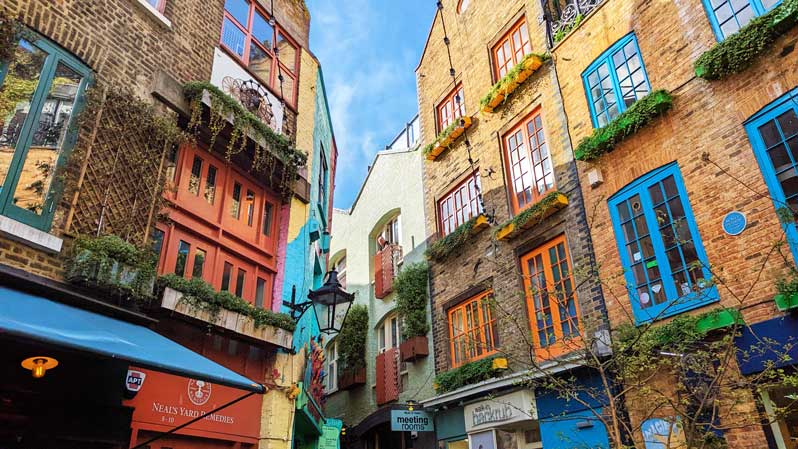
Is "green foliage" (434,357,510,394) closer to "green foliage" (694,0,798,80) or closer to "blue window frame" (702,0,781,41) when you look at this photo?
"green foliage" (694,0,798,80)

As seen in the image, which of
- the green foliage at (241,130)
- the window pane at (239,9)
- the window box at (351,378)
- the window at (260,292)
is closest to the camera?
the green foliage at (241,130)

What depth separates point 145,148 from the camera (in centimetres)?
754

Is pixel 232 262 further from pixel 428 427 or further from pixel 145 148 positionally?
pixel 428 427

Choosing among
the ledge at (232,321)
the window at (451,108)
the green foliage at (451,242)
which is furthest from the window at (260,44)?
the ledge at (232,321)

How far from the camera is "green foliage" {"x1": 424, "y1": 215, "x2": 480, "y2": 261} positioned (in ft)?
41.5

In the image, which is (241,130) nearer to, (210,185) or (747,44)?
(210,185)

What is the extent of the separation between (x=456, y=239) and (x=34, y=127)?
911 centimetres

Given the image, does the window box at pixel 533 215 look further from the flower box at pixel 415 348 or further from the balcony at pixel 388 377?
the balcony at pixel 388 377

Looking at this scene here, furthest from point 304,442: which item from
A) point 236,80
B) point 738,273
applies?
point 738,273

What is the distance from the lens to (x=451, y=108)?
51.2 ft

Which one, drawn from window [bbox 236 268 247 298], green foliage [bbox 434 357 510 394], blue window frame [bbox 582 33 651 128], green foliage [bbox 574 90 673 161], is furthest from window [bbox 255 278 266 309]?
blue window frame [bbox 582 33 651 128]

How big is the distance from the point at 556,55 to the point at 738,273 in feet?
21.4

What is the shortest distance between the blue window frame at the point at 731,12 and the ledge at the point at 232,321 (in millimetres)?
8753

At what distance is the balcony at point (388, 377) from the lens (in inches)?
587
